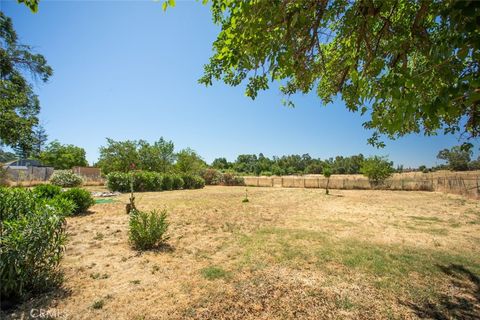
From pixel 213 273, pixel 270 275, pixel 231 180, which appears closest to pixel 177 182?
pixel 231 180

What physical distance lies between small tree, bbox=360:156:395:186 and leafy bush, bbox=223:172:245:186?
19.1m

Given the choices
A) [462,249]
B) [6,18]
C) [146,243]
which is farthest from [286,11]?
[6,18]

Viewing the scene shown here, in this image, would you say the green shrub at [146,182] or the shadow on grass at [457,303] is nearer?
the shadow on grass at [457,303]

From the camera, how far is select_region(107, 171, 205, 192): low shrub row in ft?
68.9

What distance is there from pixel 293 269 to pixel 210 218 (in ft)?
18.8

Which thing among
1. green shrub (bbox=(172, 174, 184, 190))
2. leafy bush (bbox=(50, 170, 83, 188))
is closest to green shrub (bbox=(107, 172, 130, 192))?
leafy bush (bbox=(50, 170, 83, 188))

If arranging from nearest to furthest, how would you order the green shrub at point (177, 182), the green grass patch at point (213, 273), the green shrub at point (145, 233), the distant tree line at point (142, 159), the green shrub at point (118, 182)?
1. the green grass patch at point (213, 273)
2. the green shrub at point (145, 233)
3. the green shrub at point (118, 182)
4. the green shrub at point (177, 182)
5. the distant tree line at point (142, 159)

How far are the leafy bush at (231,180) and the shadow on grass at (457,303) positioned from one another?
34.1m

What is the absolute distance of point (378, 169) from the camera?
29.2 m

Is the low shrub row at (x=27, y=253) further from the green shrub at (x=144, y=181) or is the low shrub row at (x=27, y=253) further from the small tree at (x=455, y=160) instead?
the small tree at (x=455, y=160)

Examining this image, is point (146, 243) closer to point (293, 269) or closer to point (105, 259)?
point (105, 259)

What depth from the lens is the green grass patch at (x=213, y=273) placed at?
171 inches

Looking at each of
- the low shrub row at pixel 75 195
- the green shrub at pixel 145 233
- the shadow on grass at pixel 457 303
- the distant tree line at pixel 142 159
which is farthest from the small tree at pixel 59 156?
the shadow on grass at pixel 457 303

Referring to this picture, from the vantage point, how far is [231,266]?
4898 millimetres
